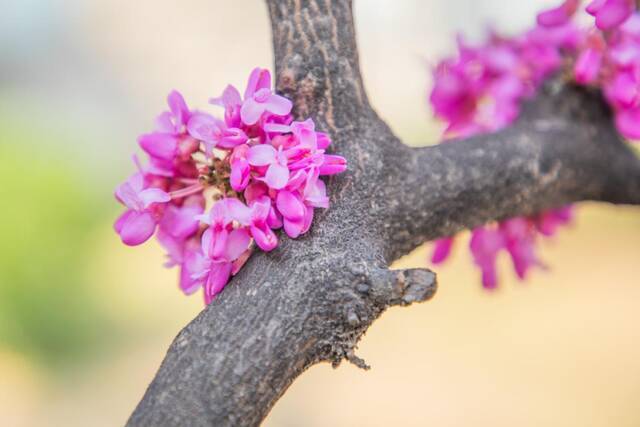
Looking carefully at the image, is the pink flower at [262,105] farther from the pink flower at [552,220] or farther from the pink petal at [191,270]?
the pink flower at [552,220]

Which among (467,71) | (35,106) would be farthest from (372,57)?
(467,71)

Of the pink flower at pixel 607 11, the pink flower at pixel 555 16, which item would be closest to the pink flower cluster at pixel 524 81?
the pink flower at pixel 555 16

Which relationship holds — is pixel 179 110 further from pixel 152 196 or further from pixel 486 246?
pixel 486 246

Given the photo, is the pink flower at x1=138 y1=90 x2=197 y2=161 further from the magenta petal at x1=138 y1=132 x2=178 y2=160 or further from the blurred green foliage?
the blurred green foliage

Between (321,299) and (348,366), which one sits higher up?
(321,299)

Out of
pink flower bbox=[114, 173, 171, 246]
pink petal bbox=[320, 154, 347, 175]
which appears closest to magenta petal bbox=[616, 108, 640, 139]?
pink petal bbox=[320, 154, 347, 175]

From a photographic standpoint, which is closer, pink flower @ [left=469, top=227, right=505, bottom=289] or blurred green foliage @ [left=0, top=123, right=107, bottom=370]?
pink flower @ [left=469, top=227, right=505, bottom=289]

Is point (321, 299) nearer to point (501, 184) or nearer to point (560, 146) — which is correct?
point (501, 184)
